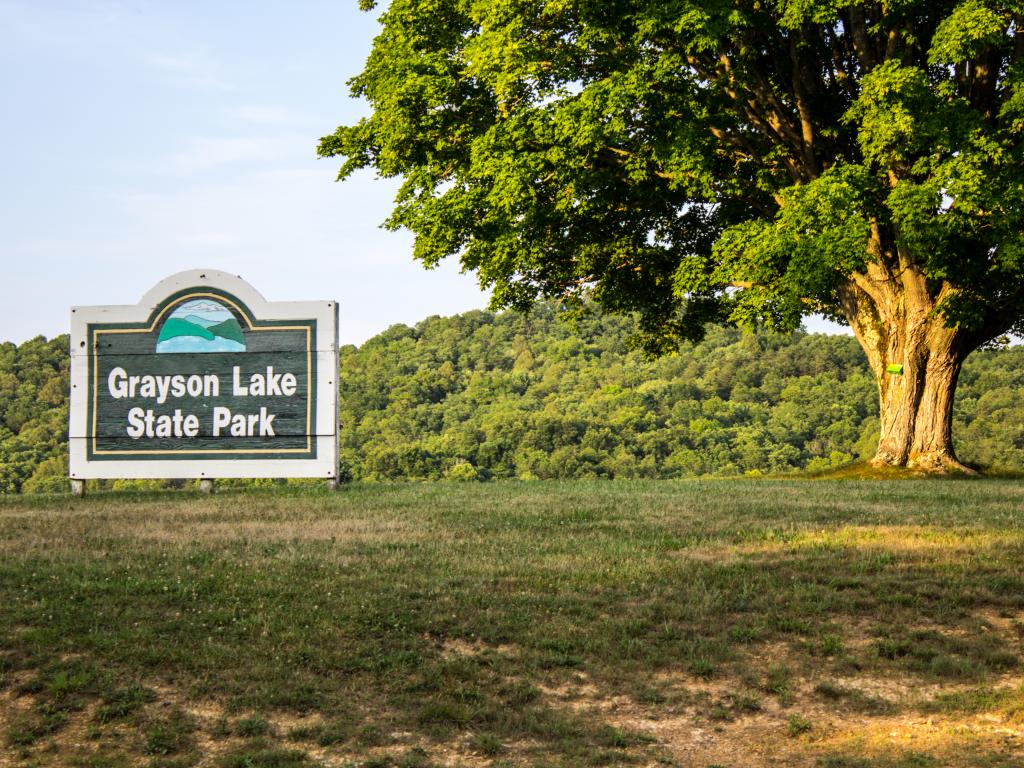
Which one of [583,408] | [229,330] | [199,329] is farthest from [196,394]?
[583,408]

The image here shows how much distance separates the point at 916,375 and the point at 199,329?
17.9 metres

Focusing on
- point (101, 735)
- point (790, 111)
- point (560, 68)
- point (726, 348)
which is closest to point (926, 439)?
point (790, 111)

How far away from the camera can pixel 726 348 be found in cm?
8462

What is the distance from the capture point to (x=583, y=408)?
2516 inches

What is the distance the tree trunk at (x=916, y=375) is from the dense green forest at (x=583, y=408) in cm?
1475

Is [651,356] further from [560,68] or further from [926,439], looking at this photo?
[560,68]

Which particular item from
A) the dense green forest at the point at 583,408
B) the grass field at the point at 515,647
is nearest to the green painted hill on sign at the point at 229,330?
the grass field at the point at 515,647

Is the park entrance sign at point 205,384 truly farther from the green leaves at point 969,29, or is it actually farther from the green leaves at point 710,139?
the green leaves at point 969,29

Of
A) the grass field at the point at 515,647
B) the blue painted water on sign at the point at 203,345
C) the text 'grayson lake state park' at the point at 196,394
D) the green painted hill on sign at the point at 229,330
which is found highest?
the green painted hill on sign at the point at 229,330

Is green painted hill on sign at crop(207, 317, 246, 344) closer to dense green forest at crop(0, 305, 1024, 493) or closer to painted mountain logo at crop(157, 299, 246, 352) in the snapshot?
painted mountain logo at crop(157, 299, 246, 352)

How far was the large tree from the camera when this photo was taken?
21516 mm

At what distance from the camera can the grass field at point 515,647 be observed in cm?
722

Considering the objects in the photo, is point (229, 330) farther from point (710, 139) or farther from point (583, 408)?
point (583, 408)

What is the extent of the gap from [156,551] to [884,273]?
67.7 feet
